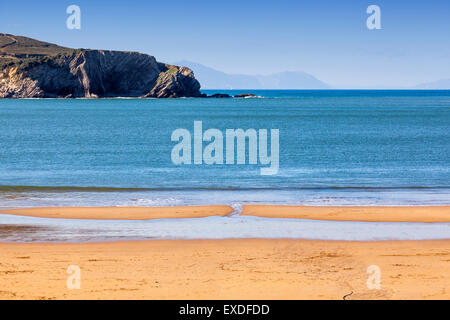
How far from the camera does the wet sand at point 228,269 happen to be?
1198 cm

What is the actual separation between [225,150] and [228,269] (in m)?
35.9

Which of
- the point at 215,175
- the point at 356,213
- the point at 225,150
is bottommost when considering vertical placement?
the point at 356,213

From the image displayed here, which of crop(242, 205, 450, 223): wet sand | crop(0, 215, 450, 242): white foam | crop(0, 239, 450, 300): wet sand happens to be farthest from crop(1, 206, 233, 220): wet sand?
crop(0, 239, 450, 300): wet sand

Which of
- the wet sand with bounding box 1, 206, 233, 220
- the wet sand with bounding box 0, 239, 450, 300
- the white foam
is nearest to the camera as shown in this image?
the wet sand with bounding box 0, 239, 450, 300

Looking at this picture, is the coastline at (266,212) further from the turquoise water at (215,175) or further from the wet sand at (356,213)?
the turquoise water at (215,175)

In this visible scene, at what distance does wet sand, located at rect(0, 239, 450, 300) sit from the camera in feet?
39.3

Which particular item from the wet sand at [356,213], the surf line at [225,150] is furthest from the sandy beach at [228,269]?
the surf line at [225,150]

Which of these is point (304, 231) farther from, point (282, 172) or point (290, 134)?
point (290, 134)

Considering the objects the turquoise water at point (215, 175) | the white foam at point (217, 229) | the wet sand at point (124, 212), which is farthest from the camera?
the turquoise water at point (215, 175)

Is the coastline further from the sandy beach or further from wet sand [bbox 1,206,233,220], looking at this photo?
the sandy beach

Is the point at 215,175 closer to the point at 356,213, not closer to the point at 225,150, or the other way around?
the point at 356,213

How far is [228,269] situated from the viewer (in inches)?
546

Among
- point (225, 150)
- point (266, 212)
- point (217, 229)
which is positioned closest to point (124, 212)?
point (217, 229)

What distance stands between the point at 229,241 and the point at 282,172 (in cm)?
1847
